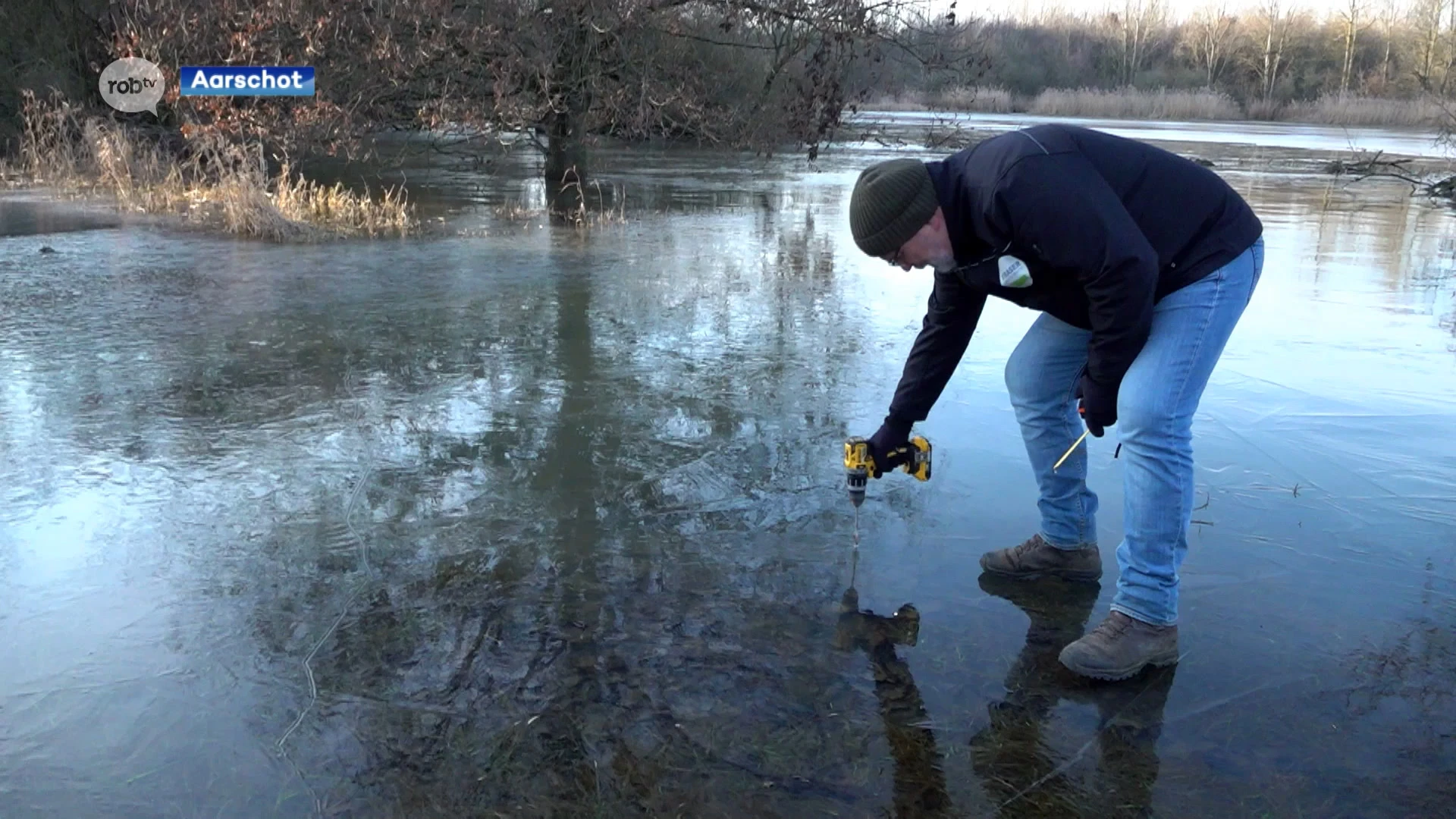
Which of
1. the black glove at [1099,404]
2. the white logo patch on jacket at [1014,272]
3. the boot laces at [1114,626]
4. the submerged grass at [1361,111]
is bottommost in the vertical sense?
the boot laces at [1114,626]

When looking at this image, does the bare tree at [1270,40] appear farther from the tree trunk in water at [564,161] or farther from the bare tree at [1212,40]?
the tree trunk in water at [564,161]

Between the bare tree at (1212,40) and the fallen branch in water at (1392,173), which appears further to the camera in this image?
the bare tree at (1212,40)

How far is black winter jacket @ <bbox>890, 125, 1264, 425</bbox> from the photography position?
287 cm

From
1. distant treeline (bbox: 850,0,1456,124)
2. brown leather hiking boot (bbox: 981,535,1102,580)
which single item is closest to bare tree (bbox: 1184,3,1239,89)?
distant treeline (bbox: 850,0,1456,124)

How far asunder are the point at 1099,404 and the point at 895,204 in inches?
32.5

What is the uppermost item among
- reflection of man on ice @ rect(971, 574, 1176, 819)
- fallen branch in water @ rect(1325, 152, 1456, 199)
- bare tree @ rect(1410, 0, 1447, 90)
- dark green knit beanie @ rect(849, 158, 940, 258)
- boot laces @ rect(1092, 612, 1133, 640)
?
bare tree @ rect(1410, 0, 1447, 90)

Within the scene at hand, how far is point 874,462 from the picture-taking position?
150 inches

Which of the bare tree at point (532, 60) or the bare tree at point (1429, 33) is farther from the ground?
the bare tree at point (1429, 33)

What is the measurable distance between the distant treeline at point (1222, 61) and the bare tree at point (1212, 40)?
6 cm

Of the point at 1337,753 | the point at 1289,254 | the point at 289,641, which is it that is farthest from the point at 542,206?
the point at 1337,753

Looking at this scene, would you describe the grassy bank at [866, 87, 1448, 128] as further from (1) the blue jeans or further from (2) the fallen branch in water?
(1) the blue jeans

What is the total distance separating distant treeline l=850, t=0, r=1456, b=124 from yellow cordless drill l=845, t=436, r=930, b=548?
1506 inches

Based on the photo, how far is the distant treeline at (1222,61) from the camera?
44.1 metres

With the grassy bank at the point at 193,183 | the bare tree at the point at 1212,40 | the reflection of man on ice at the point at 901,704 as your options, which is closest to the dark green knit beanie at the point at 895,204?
the reflection of man on ice at the point at 901,704
